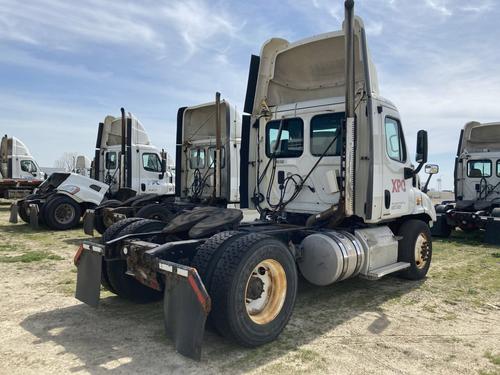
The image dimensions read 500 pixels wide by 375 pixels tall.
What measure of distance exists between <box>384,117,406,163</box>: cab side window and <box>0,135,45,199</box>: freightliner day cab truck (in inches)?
824

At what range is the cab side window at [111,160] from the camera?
1470 centimetres

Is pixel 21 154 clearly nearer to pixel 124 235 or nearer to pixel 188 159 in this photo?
pixel 188 159

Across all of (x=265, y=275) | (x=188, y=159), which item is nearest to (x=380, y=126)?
(x=265, y=275)

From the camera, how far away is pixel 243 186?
23.7 ft

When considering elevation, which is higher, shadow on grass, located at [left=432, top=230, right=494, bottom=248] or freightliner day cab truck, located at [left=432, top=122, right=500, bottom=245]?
freightliner day cab truck, located at [left=432, top=122, right=500, bottom=245]

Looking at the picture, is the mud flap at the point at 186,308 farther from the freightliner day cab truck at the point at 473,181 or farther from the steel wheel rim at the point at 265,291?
the freightliner day cab truck at the point at 473,181

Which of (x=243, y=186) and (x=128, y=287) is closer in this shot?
(x=128, y=287)

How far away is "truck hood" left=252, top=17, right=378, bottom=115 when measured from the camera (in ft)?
20.8

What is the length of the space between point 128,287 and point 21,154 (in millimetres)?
22666

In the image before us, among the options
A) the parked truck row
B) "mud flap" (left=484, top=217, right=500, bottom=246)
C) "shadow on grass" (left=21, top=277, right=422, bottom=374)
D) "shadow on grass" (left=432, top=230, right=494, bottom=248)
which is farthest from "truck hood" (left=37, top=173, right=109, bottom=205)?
"mud flap" (left=484, top=217, right=500, bottom=246)

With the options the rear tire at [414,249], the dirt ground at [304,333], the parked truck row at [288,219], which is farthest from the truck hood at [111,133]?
the rear tire at [414,249]

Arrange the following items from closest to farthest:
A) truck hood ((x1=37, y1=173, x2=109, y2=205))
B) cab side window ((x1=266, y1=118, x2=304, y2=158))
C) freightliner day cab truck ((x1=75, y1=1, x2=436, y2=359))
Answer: freightliner day cab truck ((x1=75, y1=1, x2=436, y2=359)) → cab side window ((x1=266, y1=118, x2=304, y2=158)) → truck hood ((x1=37, y1=173, x2=109, y2=205))

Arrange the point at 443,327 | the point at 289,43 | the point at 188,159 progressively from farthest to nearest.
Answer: the point at 188,159 → the point at 289,43 → the point at 443,327

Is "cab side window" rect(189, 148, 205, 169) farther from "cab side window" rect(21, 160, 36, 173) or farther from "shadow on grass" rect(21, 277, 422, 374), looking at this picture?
"cab side window" rect(21, 160, 36, 173)
